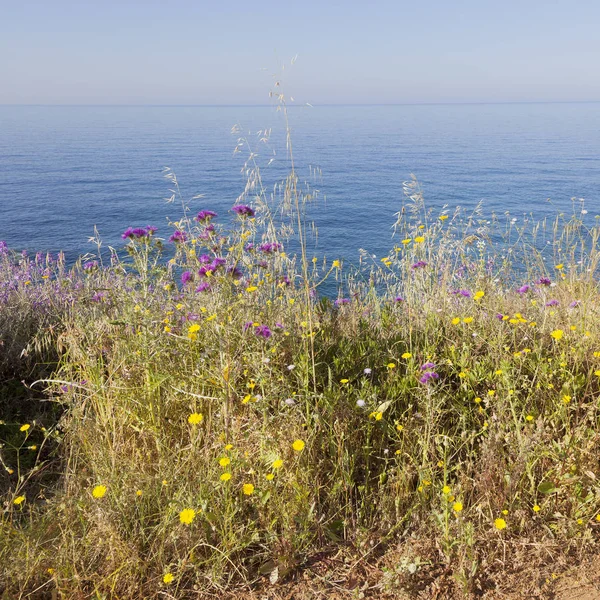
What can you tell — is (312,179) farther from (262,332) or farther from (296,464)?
(296,464)

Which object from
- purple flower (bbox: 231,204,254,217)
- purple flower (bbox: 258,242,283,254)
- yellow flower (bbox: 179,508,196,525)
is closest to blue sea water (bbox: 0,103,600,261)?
purple flower (bbox: 258,242,283,254)

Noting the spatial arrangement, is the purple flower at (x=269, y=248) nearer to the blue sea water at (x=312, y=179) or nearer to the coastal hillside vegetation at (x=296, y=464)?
the coastal hillside vegetation at (x=296, y=464)

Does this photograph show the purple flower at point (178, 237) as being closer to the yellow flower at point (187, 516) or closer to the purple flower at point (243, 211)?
the purple flower at point (243, 211)

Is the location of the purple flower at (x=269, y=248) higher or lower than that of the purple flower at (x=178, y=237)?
lower

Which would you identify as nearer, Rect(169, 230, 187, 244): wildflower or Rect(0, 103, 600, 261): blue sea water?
Rect(169, 230, 187, 244): wildflower

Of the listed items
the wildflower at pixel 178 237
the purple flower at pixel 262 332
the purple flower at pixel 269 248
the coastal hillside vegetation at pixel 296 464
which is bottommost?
the coastal hillside vegetation at pixel 296 464

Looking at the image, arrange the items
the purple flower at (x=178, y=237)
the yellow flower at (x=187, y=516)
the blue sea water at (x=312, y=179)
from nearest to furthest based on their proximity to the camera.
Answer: the yellow flower at (x=187, y=516), the purple flower at (x=178, y=237), the blue sea water at (x=312, y=179)

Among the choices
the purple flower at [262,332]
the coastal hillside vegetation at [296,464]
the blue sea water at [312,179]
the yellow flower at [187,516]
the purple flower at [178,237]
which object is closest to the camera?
the yellow flower at [187,516]

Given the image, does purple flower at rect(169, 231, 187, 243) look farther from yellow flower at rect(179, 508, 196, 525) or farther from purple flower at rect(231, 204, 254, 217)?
yellow flower at rect(179, 508, 196, 525)

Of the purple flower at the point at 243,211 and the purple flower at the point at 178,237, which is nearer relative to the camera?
the purple flower at the point at 178,237

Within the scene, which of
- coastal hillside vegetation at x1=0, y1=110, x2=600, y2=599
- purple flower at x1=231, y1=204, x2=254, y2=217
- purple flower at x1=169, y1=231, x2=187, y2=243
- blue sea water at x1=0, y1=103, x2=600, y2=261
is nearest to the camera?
coastal hillside vegetation at x1=0, y1=110, x2=600, y2=599

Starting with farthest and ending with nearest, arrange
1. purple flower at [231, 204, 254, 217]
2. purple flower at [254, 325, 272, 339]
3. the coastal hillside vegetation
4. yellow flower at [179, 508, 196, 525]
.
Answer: purple flower at [231, 204, 254, 217] → purple flower at [254, 325, 272, 339] → the coastal hillside vegetation → yellow flower at [179, 508, 196, 525]

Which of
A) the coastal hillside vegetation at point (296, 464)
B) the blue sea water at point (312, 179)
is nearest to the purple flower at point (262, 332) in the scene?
the coastal hillside vegetation at point (296, 464)

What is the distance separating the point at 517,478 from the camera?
2.30 meters
